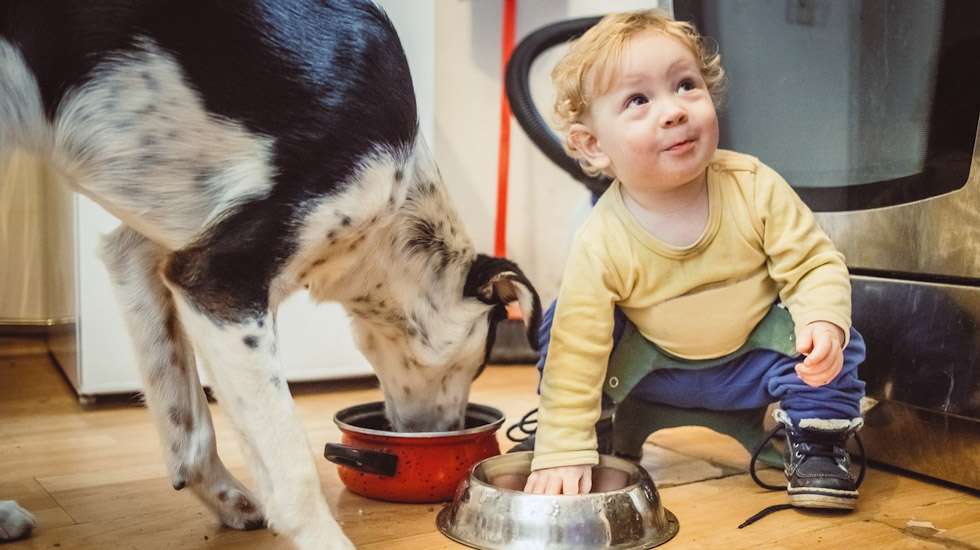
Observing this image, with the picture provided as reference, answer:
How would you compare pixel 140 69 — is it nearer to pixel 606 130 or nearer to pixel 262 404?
pixel 262 404

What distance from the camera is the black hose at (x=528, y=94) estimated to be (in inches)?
84.5

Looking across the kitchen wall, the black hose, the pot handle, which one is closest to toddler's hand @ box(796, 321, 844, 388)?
the pot handle

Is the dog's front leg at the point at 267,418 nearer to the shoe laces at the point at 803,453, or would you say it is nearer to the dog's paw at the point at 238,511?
the dog's paw at the point at 238,511

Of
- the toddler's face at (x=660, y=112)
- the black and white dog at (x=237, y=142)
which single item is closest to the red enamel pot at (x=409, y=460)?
the black and white dog at (x=237, y=142)

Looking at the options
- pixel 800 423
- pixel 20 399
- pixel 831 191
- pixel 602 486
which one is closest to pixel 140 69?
pixel 602 486

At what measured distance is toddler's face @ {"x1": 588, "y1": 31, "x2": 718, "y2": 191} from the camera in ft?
4.29

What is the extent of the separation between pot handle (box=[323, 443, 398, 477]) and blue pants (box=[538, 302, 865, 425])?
276 millimetres

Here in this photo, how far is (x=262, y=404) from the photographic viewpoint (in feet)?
3.67

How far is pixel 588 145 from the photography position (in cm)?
143

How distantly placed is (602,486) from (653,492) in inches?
4.6

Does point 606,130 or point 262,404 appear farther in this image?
point 606,130

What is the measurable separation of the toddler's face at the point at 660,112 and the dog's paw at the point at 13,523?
36.6 inches

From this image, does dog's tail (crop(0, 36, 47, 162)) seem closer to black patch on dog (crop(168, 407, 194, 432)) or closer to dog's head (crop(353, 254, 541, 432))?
black patch on dog (crop(168, 407, 194, 432))

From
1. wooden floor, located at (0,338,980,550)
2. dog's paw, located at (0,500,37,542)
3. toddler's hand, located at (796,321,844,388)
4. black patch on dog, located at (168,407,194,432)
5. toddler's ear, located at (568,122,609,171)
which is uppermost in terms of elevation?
toddler's ear, located at (568,122,609,171)
